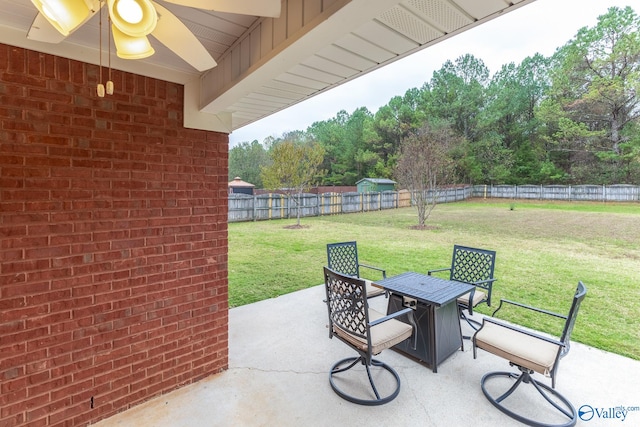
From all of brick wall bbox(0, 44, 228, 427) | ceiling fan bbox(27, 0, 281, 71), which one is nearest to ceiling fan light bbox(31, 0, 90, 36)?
ceiling fan bbox(27, 0, 281, 71)

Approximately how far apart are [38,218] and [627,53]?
72.0ft

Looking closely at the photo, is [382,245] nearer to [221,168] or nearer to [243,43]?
[221,168]

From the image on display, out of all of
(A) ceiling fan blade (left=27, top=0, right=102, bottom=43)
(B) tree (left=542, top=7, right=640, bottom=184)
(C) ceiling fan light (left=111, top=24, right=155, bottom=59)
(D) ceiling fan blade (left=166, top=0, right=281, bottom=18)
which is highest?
(B) tree (left=542, top=7, right=640, bottom=184)

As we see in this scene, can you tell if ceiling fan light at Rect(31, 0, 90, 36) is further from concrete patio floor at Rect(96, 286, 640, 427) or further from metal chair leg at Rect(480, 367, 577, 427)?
metal chair leg at Rect(480, 367, 577, 427)

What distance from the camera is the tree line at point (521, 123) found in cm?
1473

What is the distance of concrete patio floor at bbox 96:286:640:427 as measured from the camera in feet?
6.33

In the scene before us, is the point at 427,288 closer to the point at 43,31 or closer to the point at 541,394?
the point at 541,394

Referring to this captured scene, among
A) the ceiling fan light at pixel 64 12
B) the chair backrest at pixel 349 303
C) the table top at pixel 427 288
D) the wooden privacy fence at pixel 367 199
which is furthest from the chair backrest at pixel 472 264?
the wooden privacy fence at pixel 367 199

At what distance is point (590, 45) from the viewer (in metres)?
15.9

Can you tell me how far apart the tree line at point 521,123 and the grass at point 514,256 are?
2.95 m

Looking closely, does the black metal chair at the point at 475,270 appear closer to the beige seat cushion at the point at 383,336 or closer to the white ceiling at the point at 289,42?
the beige seat cushion at the point at 383,336

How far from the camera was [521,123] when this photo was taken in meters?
22.0

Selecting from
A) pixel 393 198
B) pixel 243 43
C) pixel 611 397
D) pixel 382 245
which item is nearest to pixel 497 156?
pixel 393 198

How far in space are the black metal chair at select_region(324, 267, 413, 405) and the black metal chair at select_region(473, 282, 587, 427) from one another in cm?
61
